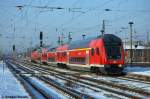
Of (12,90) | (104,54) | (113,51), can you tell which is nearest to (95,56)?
(104,54)

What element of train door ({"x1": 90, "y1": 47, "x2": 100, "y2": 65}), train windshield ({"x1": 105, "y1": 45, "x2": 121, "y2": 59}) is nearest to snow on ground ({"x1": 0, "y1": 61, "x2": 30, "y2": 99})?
train door ({"x1": 90, "y1": 47, "x2": 100, "y2": 65})

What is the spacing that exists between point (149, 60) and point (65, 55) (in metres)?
42.2

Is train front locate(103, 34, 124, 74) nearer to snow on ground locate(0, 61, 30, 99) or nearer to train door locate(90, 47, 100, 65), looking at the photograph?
train door locate(90, 47, 100, 65)

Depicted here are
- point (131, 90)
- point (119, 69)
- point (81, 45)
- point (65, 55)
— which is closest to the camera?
point (131, 90)

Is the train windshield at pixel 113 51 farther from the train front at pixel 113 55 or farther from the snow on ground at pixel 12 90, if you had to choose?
the snow on ground at pixel 12 90

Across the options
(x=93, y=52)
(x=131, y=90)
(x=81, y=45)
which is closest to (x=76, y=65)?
(x=81, y=45)

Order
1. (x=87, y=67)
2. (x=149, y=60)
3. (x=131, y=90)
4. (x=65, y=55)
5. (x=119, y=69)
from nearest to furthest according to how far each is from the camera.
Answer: (x=131, y=90) → (x=119, y=69) → (x=87, y=67) → (x=65, y=55) → (x=149, y=60)

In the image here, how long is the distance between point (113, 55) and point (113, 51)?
1.27 ft

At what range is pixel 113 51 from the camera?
32.2 m

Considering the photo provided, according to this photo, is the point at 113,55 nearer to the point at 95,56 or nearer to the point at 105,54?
the point at 105,54

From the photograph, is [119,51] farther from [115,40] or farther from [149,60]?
[149,60]

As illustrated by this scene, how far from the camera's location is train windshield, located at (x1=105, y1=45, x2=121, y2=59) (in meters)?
31.9

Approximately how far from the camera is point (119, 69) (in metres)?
31.9

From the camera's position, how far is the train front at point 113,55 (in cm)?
3150
